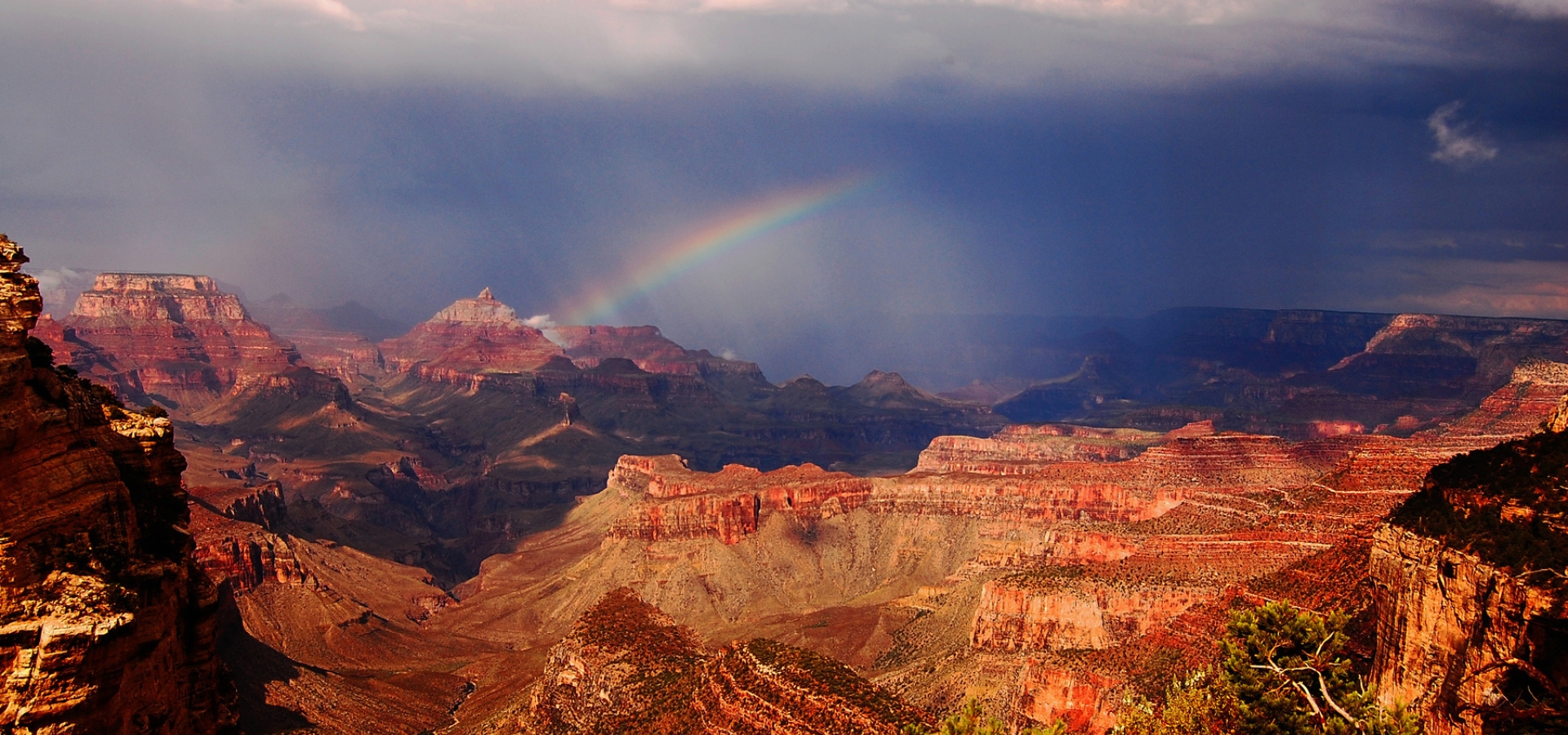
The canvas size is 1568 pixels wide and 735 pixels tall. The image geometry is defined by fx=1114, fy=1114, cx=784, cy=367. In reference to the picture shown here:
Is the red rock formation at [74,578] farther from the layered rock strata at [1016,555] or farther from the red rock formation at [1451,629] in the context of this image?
the layered rock strata at [1016,555]

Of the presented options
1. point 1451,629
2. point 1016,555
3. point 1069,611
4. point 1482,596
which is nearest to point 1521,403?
point 1016,555

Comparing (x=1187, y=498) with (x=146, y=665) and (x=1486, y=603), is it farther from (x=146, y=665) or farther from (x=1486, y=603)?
(x=146, y=665)

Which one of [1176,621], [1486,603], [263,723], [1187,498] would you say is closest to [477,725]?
[263,723]

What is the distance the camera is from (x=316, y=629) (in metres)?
122

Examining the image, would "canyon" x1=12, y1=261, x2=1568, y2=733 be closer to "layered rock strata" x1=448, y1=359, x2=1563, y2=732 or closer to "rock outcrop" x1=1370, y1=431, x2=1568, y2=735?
"rock outcrop" x1=1370, y1=431, x2=1568, y2=735

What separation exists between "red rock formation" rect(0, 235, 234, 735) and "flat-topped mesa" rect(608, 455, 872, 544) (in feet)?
407

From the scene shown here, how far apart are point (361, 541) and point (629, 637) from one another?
432 ft

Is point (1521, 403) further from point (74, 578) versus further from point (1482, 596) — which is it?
point (74, 578)

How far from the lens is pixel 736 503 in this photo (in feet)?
517

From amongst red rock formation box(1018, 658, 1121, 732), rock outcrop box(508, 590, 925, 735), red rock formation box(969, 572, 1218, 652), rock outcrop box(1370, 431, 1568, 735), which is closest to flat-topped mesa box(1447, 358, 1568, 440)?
red rock formation box(969, 572, 1218, 652)

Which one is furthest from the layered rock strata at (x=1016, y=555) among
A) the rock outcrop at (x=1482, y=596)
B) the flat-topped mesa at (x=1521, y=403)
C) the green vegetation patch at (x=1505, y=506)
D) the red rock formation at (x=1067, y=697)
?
the rock outcrop at (x=1482, y=596)

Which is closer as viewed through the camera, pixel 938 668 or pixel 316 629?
pixel 938 668

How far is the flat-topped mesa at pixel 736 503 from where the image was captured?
156m

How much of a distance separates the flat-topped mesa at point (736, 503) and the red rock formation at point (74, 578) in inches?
4879
